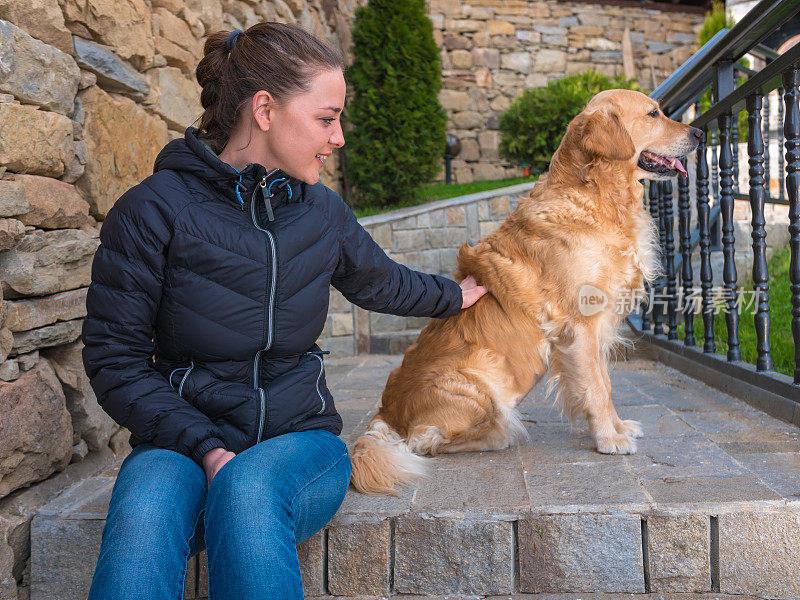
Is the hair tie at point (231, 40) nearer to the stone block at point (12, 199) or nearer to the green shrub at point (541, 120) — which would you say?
the stone block at point (12, 199)

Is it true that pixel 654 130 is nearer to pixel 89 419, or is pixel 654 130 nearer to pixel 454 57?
pixel 89 419

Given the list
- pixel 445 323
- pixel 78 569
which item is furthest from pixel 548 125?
pixel 78 569

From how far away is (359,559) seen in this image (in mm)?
1887

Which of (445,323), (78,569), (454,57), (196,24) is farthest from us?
(454,57)

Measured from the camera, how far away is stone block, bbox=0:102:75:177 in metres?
1.93

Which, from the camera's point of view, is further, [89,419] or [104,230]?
[89,419]

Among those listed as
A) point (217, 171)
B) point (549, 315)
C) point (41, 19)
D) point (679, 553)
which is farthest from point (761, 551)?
point (41, 19)

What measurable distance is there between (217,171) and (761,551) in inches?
71.9

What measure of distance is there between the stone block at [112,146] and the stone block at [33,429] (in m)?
0.69

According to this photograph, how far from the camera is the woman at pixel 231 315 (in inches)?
60.6

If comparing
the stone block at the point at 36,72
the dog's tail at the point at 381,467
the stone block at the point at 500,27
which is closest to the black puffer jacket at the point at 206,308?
the dog's tail at the point at 381,467

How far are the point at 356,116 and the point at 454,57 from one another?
5.17 metres

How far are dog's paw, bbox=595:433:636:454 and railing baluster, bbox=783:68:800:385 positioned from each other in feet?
2.50

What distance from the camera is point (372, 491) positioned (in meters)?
2.04
